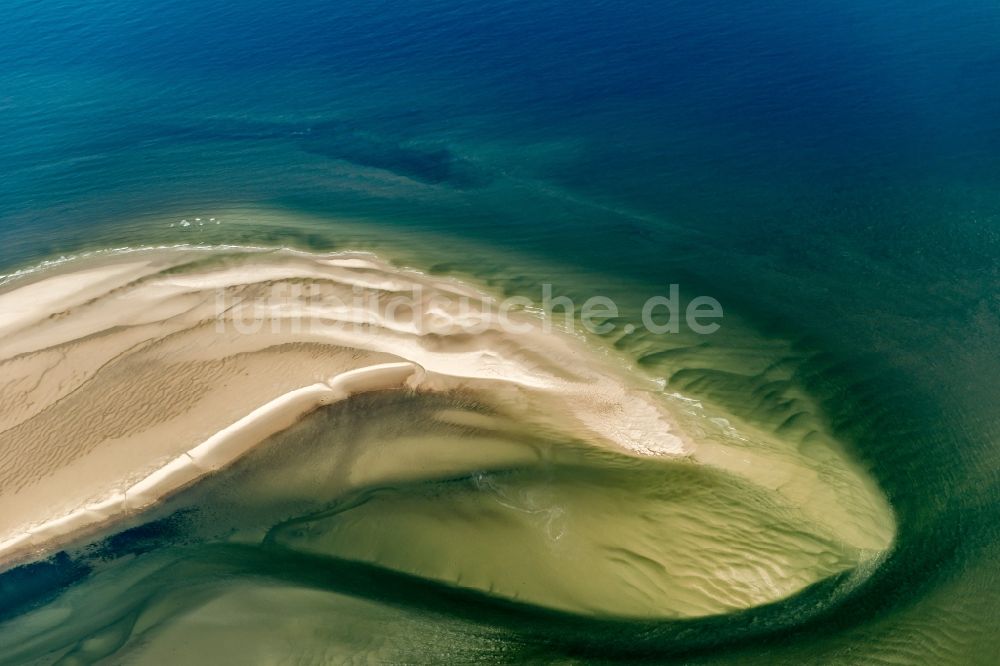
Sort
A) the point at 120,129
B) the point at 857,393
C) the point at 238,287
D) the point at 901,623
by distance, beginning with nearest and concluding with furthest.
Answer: the point at 901,623, the point at 857,393, the point at 238,287, the point at 120,129

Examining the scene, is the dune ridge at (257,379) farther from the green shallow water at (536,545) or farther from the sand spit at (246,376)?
the green shallow water at (536,545)

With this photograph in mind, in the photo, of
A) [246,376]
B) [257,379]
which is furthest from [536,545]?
[246,376]

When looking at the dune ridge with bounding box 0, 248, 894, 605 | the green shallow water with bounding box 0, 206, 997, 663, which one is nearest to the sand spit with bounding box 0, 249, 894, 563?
the dune ridge with bounding box 0, 248, 894, 605

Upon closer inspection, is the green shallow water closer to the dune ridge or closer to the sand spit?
the dune ridge

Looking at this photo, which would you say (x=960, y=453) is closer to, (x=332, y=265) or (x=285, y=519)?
(x=285, y=519)

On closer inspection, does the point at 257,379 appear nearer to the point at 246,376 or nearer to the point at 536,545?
the point at 246,376

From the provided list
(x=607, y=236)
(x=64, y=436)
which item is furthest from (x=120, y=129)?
(x=607, y=236)
